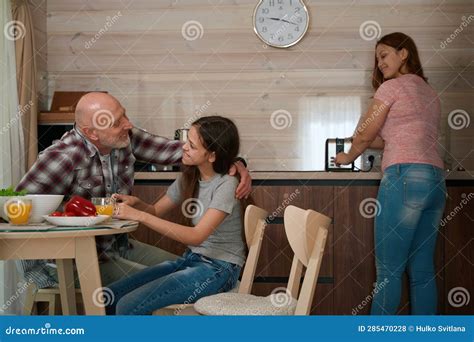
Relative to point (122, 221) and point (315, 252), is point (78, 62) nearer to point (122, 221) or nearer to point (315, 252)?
point (122, 221)

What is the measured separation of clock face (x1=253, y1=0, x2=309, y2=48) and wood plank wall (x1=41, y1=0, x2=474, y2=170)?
0.04m

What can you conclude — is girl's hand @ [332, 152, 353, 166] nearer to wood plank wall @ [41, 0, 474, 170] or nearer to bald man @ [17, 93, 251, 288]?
wood plank wall @ [41, 0, 474, 170]

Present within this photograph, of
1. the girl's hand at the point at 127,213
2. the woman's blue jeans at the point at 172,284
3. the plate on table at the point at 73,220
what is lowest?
the woman's blue jeans at the point at 172,284

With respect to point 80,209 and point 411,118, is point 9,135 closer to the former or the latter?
point 80,209

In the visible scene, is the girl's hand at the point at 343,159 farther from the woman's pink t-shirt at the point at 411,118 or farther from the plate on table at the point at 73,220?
the plate on table at the point at 73,220

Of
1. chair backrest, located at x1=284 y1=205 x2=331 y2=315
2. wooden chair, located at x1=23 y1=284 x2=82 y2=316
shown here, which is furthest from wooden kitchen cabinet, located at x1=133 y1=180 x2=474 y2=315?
chair backrest, located at x1=284 y1=205 x2=331 y2=315

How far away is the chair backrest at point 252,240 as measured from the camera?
5.94 ft

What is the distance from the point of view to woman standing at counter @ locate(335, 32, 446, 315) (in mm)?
2326

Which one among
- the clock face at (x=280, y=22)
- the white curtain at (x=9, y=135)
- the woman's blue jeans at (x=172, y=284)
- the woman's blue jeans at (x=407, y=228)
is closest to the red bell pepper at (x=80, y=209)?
the woman's blue jeans at (x=172, y=284)

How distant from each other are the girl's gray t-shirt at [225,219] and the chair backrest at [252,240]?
40 mm

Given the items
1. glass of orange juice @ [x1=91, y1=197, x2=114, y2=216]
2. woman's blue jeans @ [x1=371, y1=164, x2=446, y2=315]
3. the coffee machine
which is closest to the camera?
glass of orange juice @ [x1=91, y1=197, x2=114, y2=216]

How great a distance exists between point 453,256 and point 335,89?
0.98 meters

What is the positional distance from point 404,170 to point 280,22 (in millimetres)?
1264

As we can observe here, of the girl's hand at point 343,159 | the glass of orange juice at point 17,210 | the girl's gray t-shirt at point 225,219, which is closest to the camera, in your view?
the glass of orange juice at point 17,210
